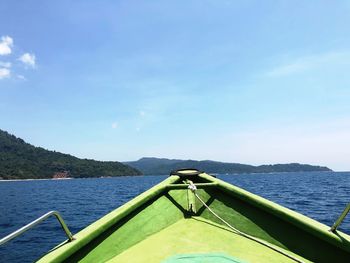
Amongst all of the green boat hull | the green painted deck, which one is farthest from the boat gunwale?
the green painted deck

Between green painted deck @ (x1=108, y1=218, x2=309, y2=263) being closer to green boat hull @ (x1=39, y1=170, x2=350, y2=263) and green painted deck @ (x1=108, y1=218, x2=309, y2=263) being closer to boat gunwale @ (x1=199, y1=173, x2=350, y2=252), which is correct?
green boat hull @ (x1=39, y1=170, x2=350, y2=263)

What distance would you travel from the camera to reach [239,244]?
14.4 ft

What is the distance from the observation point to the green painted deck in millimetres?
4031

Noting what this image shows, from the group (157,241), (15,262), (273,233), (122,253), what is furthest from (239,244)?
(15,262)

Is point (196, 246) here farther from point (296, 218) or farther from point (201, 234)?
point (296, 218)

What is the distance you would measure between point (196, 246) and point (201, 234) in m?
0.38

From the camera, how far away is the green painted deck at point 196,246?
4031 millimetres

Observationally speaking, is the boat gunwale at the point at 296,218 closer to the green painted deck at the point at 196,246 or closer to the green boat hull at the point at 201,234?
the green boat hull at the point at 201,234

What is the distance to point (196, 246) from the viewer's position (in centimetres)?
427

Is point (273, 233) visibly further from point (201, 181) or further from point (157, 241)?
point (201, 181)

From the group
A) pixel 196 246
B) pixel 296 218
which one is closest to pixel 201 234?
pixel 196 246

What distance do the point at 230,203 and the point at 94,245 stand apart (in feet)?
7.54

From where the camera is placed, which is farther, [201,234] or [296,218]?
[201,234]

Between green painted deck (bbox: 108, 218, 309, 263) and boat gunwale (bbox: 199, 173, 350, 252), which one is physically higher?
boat gunwale (bbox: 199, 173, 350, 252)
